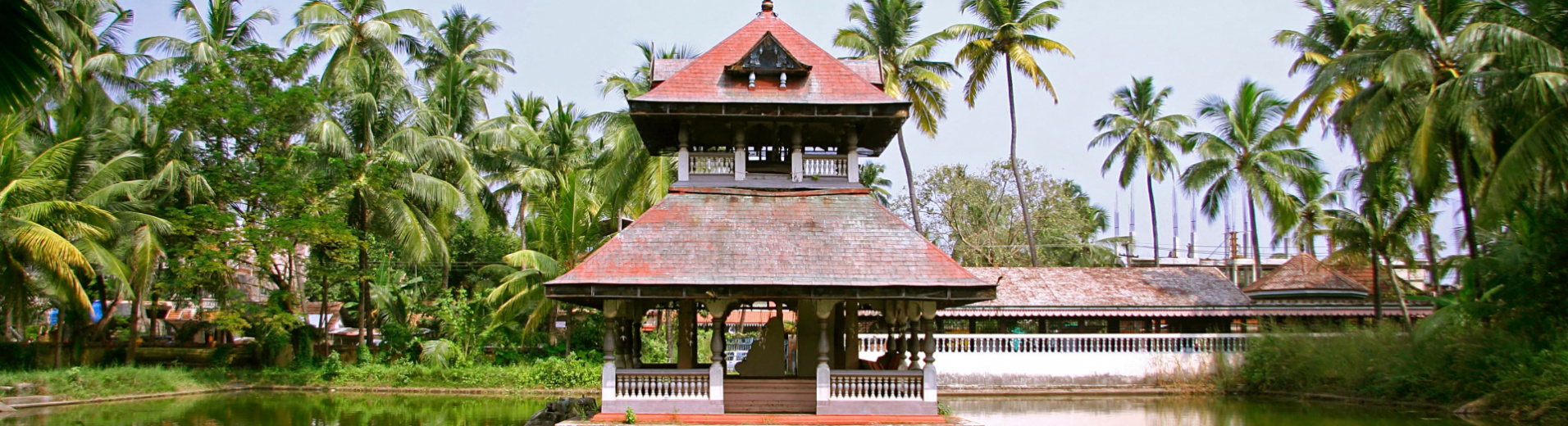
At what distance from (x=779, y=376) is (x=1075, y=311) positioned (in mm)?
11654

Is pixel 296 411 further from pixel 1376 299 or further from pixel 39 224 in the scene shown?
pixel 1376 299

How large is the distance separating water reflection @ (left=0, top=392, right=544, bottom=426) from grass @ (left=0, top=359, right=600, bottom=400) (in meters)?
0.83

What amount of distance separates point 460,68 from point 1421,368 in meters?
26.1

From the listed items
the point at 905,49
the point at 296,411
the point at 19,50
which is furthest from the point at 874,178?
the point at 19,50

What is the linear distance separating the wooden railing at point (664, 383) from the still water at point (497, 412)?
4.66 meters

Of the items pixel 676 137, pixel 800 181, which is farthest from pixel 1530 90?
pixel 676 137

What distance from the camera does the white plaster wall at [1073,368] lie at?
2320cm

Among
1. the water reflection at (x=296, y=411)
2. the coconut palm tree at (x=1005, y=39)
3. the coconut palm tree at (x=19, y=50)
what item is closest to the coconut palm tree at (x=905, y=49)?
the coconut palm tree at (x=1005, y=39)

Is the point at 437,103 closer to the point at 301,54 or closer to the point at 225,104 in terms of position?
the point at 301,54

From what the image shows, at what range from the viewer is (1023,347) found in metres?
23.4

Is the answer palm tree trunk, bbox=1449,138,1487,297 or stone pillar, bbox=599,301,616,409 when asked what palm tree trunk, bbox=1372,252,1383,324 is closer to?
palm tree trunk, bbox=1449,138,1487,297

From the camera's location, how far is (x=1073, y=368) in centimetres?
2327

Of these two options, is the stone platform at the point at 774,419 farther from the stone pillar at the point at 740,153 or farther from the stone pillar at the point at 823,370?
the stone pillar at the point at 740,153

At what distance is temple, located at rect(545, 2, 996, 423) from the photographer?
11.4 meters
